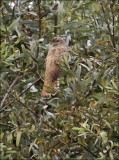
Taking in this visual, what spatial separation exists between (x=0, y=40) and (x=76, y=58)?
812 mm

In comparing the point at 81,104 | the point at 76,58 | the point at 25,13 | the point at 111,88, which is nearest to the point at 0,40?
the point at 25,13

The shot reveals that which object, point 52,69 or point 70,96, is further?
point 52,69

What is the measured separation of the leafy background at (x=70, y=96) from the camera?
2.44m

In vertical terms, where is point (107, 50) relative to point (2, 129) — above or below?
above

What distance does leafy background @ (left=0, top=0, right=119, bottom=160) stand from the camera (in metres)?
2.44

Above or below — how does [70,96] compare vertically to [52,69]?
below

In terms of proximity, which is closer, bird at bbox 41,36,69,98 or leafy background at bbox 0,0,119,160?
leafy background at bbox 0,0,119,160

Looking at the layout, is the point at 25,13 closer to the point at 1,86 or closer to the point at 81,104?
the point at 1,86

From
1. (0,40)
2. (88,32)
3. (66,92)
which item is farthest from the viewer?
(0,40)

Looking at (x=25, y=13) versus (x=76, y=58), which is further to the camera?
(x=25, y=13)

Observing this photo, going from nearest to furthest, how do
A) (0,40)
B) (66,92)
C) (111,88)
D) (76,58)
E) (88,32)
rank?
(111,88), (66,92), (76,58), (88,32), (0,40)

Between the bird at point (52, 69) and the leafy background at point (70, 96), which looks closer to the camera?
the leafy background at point (70, 96)

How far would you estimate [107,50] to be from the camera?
2.51 m

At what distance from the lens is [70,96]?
2514 mm
